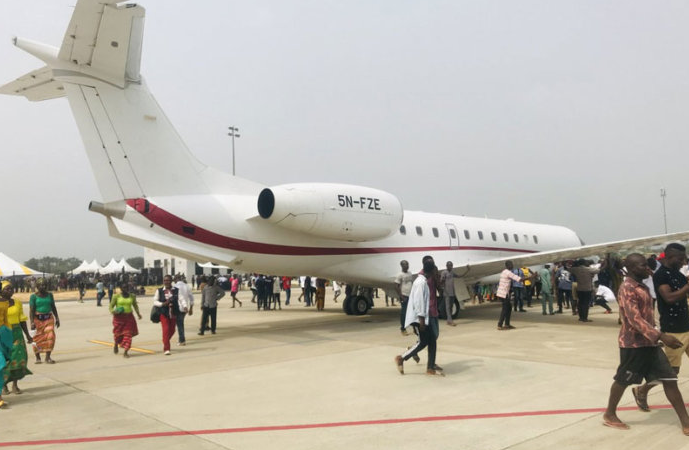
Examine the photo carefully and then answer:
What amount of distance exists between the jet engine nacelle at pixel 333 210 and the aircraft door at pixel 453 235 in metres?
4.09

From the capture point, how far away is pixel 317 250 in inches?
563

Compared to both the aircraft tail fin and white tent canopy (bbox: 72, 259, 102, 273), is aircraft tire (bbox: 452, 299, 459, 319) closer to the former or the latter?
the aircraft tail fin

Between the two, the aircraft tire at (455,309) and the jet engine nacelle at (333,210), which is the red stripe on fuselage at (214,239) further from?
the aircraft tire at (455,309)

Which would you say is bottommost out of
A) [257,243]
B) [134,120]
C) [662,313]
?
[662,313]

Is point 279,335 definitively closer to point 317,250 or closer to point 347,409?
point 317,250

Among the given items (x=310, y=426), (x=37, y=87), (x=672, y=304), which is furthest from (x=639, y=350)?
(x=37, y=87)

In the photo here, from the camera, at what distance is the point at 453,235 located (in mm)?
18750

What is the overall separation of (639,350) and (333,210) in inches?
359

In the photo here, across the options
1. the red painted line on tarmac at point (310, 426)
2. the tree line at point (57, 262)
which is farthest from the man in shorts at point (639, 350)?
the tree line at point (57, 262)

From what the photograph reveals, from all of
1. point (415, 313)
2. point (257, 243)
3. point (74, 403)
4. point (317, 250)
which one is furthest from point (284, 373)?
point (317, 250)

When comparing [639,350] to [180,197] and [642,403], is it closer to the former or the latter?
[642,403]

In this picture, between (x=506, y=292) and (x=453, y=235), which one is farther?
(x=453, y=235)

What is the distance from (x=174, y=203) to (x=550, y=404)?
363 inches

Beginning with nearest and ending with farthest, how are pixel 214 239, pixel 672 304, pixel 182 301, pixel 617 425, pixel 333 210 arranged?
pixel 617 425 → pixel 672 304 → pixel 182 301 → pixel 214 239 → pixel 333 210
